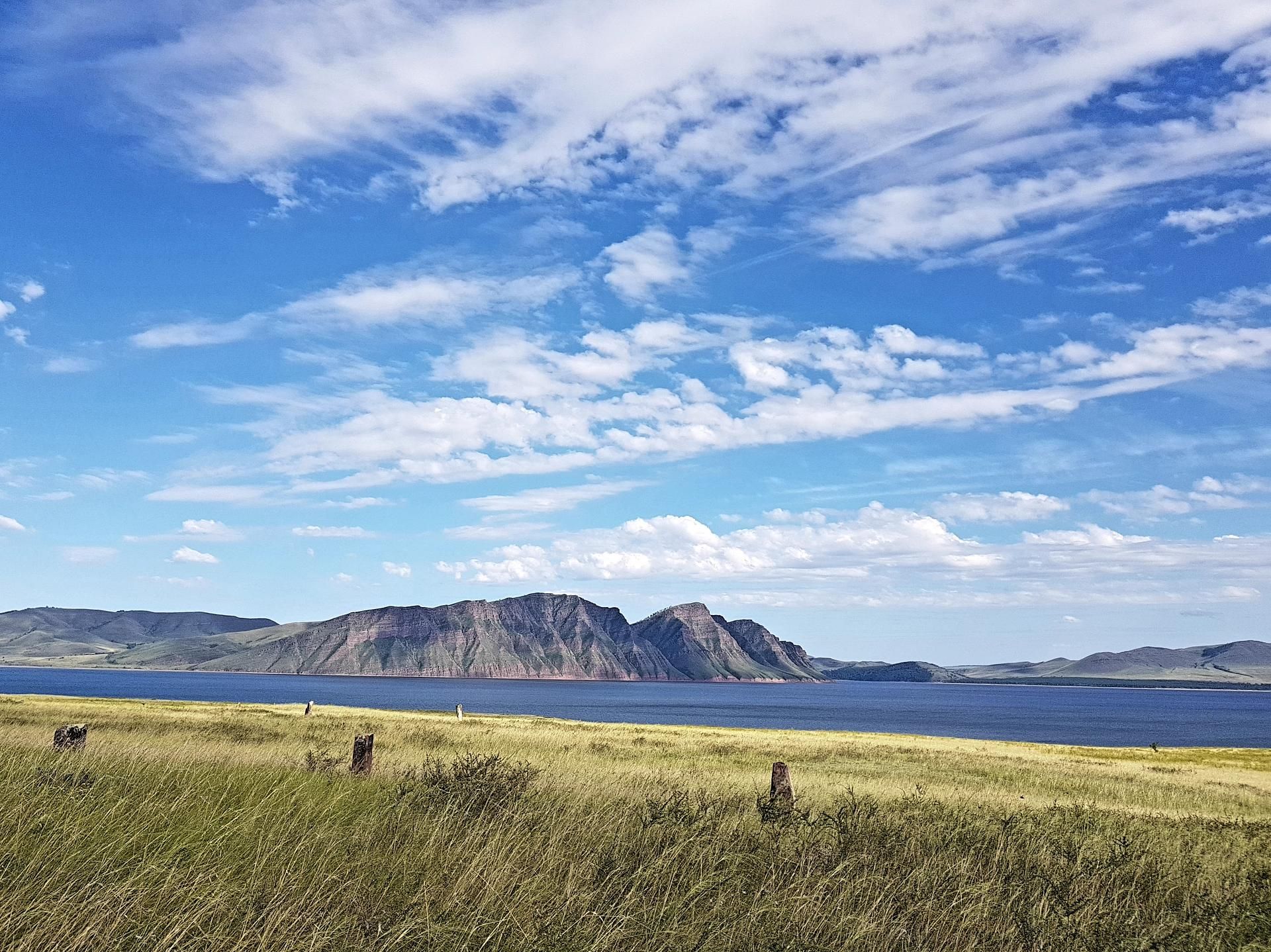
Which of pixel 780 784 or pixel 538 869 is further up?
pixel 538 869

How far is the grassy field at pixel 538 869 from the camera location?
242 inches

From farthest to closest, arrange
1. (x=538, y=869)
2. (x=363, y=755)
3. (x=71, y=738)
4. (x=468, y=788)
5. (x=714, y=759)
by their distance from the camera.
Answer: (x=714, y=759), (x=363, y=755), (x=71, y=738), (x=468, y=788), (x=538, y=869)

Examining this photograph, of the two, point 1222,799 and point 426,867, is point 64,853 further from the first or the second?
point 1222,799

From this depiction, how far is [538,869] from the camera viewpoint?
802cm

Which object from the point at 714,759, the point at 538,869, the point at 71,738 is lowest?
the point at 714,759

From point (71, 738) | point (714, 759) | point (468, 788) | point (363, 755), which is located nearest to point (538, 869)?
point (468, 788)

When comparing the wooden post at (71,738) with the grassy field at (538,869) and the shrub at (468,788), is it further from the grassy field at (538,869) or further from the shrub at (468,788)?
the shrub at (468,788)

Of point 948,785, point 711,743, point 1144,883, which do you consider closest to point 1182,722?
point 711,743

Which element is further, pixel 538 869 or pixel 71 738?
pixel 71 738

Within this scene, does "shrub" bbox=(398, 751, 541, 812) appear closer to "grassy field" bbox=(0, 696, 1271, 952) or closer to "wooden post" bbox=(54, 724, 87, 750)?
"grassy field" bbox=(0, 696, 1271, 952)

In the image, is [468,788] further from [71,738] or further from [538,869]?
[71,738]

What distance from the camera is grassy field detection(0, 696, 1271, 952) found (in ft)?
20.2

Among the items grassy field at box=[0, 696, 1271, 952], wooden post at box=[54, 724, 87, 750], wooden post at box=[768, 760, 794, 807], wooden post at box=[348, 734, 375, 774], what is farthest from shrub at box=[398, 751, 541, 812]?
wooden post at box=[54, 724, 87, 750]

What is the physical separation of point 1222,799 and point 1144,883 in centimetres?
2547
